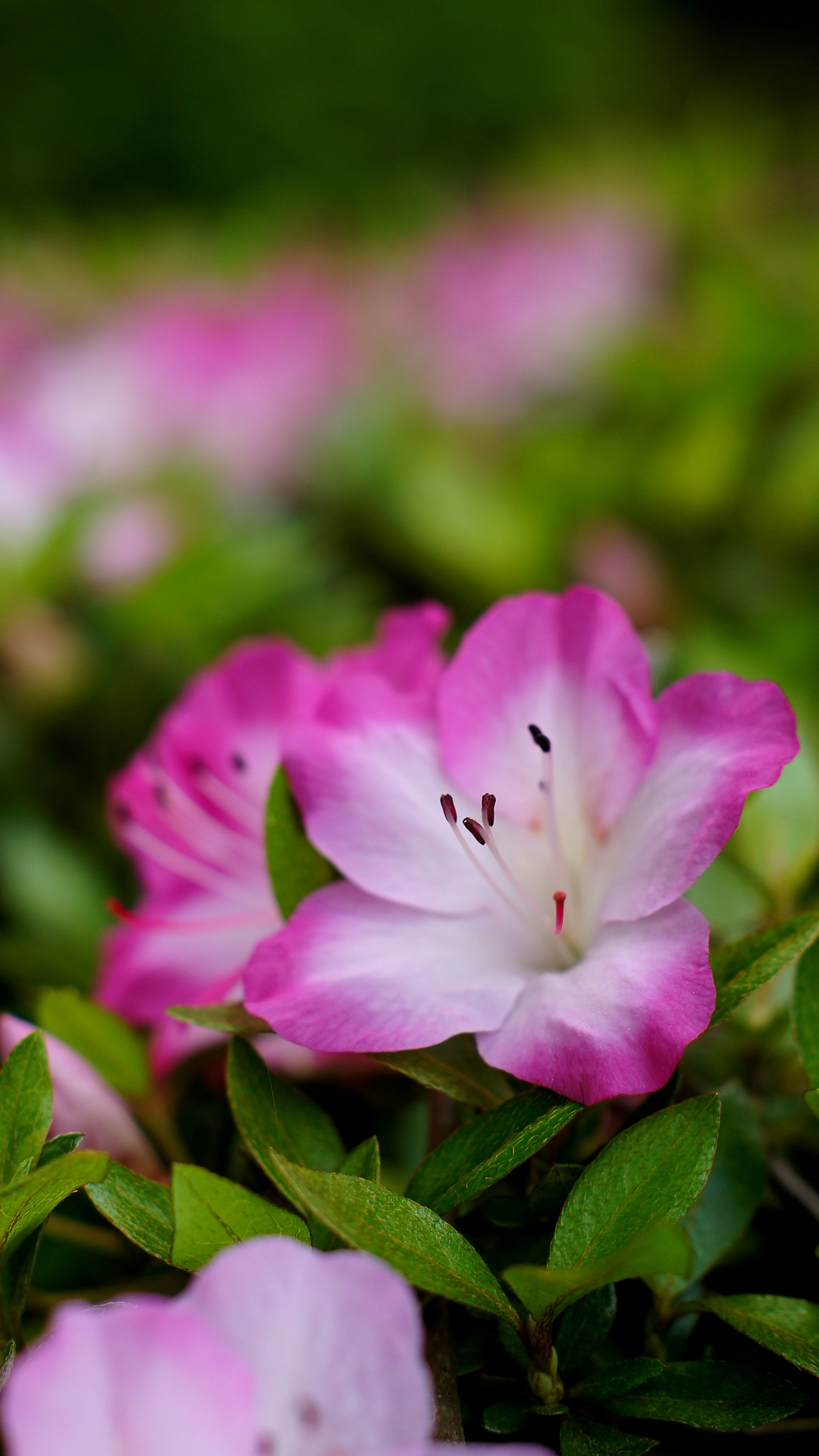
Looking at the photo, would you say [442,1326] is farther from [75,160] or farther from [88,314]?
[75,160]

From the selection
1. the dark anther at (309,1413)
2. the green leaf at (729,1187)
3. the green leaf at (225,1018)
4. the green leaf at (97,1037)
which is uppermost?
the green leaf at (225,1018)

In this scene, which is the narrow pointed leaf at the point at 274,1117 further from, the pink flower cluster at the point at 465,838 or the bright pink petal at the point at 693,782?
the bright pink petal at the point at 693,782

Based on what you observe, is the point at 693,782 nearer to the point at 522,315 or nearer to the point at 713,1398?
the point at 713,1398

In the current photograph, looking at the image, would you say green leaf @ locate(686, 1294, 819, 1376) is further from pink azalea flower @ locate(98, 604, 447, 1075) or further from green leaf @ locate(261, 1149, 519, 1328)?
pink azalea flower @ locate(98, 604, 447, 1075)

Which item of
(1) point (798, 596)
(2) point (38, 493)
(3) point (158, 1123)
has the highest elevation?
(2) point (38, 493)

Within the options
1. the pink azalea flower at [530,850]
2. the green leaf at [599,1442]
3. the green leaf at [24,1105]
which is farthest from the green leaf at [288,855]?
the green leaf at [599,1442]

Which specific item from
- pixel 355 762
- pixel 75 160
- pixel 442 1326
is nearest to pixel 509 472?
pixel 355 762

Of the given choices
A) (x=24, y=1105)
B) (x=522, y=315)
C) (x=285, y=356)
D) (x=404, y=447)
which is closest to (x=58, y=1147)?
(x=24, y=1105)
